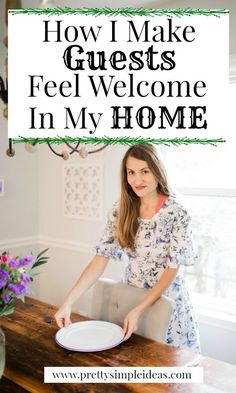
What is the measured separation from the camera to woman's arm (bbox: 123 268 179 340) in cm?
129

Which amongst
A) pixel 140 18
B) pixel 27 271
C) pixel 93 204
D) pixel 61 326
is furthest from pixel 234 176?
pixel 27 271

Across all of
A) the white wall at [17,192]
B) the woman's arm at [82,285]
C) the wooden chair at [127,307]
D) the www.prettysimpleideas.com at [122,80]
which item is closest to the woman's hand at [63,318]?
the woman's arm at [82,285]

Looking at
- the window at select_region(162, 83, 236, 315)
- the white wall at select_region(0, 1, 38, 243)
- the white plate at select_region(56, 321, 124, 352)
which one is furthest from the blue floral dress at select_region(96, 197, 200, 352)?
the white wall at select_region(0, 1, 38, 243)

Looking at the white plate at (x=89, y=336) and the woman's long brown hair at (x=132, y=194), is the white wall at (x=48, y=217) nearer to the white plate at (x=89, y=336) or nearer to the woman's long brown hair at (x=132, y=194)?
the woman's long brown hair at (x=132, y=194)

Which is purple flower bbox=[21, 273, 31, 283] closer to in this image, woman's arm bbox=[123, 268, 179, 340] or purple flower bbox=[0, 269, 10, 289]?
purple flower bbox=[0, 269, 10, 289]

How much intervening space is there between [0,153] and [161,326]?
183cm

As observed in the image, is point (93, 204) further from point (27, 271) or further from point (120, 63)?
point (27, 271)

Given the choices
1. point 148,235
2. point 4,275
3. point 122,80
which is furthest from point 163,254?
point 4,275

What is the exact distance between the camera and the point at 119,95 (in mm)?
1329

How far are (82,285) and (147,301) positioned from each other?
1.00 ft

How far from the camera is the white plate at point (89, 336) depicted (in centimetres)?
124

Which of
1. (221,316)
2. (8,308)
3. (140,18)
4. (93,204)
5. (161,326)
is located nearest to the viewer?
(8,308)

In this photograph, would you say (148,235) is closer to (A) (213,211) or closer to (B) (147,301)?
(B) (147,301)

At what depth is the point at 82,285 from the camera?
1.55 meters
